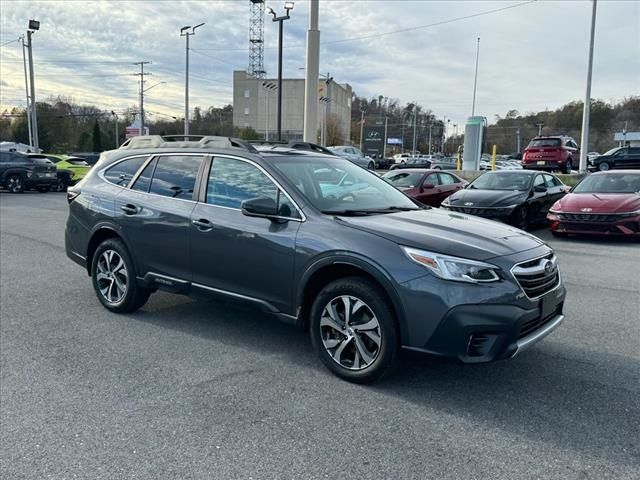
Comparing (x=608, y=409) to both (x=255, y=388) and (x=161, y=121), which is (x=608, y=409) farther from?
(x=161, y=121)

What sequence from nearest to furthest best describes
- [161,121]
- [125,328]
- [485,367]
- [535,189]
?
[485,367], [125,328], [535,189], [161,121]

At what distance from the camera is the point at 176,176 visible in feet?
17.0

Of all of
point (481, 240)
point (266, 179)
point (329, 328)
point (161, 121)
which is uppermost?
point (161, 121)

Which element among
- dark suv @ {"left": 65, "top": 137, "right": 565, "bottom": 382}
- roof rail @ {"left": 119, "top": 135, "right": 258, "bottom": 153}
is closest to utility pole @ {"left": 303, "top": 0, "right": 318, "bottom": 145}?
roof rail @ {"left": 119, "top": 135, "right": 258, "bottom": 153}

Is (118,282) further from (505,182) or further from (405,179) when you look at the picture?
(405,179)

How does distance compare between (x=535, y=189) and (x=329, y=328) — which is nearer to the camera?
(x=329, y=328)

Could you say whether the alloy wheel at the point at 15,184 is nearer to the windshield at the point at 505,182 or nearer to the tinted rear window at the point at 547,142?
the windshield at the point at 505,182

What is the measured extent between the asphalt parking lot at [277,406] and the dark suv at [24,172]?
63.0 ft

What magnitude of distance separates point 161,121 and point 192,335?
99.6 metres

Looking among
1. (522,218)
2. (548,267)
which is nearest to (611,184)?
(522,218)

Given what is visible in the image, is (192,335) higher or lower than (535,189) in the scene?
lower

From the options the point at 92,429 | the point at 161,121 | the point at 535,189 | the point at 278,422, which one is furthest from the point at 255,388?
the point at 161,121

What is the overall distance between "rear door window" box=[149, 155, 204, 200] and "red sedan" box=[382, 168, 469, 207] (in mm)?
9409

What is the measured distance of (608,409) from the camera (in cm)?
359
